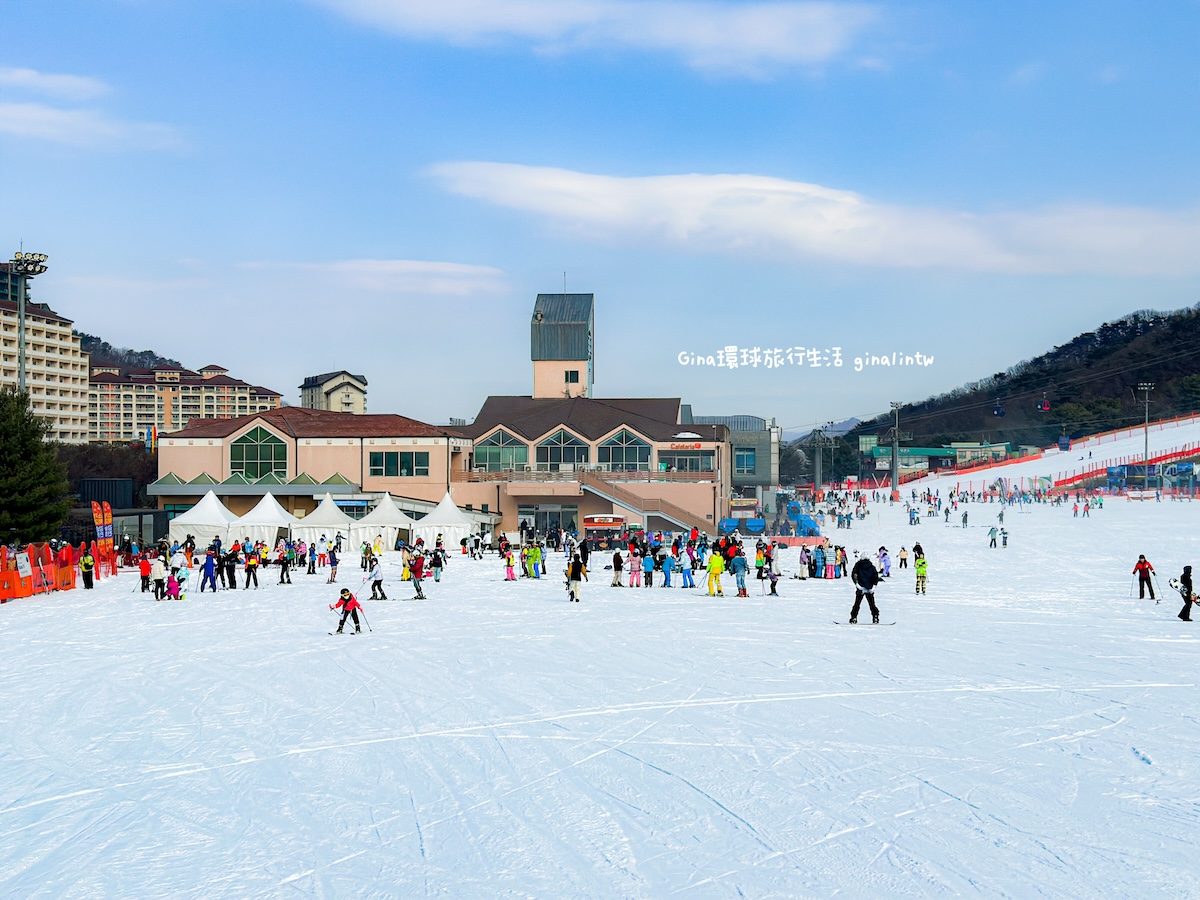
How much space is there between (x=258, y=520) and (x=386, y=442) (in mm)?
13803

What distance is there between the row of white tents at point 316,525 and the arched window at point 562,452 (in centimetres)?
1219

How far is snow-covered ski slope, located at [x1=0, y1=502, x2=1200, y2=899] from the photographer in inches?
308

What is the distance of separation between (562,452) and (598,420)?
122 inches

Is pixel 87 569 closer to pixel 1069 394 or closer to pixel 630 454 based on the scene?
pixel 630 454

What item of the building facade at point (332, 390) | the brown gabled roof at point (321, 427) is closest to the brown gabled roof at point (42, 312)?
the building facade at point (332, 390)

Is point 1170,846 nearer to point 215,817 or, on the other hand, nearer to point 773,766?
point 773,766

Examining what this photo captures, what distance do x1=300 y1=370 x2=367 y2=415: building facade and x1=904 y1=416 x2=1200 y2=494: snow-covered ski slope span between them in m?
79.5

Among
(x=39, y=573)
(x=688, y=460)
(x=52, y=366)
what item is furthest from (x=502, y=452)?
(x=52, y=366)

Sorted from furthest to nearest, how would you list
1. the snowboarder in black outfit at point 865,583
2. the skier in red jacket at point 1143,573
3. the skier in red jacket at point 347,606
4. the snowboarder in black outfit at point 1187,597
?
the skier in red jacket at point 1143,573
the snowboarder in black outfit at point 1187,597
the snowboarder in black outfit at point 865,583
the skier in red jacket at point 347,606

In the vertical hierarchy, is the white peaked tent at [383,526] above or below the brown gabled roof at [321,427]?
below

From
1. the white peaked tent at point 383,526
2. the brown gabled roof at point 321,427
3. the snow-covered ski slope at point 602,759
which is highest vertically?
the brown gabled roof at point 321,427

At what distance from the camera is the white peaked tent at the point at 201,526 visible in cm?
4169

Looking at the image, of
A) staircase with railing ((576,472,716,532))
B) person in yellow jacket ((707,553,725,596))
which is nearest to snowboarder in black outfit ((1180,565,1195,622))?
person in yellow jacket ((707,553,725,596))

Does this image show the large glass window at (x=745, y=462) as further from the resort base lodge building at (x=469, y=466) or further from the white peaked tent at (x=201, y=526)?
the white peaked tent at (x=201, y=526)
